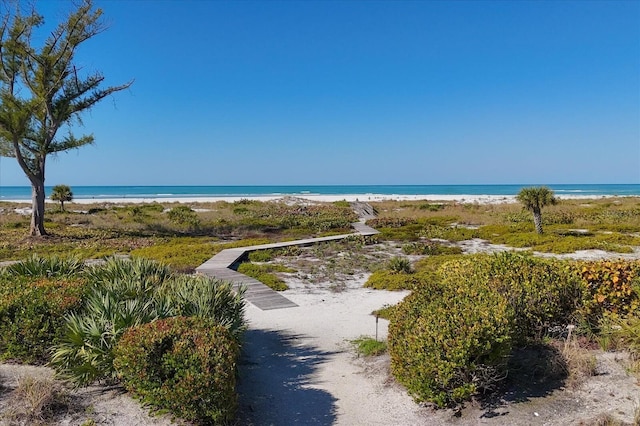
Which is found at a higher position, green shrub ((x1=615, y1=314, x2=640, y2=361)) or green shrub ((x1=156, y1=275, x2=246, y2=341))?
green shrub ((x1=156, y1=275, x2=246, y2=341))

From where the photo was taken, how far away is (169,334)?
4.62m

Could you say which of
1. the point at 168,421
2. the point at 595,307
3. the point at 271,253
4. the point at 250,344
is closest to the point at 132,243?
the point at 271,253

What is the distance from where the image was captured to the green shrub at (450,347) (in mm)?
4598

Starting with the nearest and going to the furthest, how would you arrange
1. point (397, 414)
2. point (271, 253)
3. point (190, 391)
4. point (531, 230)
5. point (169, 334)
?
1. point (190, 391)
2. point (169, 334)
3. point (397, 414)
4. point (271, 253)
5. point (531, 230)

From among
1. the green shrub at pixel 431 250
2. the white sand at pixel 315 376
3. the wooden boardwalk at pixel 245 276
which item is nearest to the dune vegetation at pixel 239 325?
the white sand at pixel 315 376

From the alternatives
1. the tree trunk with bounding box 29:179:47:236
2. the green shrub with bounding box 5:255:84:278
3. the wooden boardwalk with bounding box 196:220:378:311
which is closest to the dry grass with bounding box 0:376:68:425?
the wooden boardwalk with bounding box 196:220:378:311

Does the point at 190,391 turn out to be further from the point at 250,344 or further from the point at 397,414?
the point at 250,344

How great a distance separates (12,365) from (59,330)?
1.10 meters

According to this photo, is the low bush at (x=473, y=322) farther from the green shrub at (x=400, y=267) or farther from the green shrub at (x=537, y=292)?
the green shrub at (x=400, y=267)

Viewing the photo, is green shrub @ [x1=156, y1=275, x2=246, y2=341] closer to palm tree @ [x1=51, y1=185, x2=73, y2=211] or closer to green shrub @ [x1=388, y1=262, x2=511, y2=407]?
green shrub @ [x1=388, y1=262, x2=511, y2=407]

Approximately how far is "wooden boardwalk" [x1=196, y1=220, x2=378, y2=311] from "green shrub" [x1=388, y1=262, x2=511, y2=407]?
3.08 m

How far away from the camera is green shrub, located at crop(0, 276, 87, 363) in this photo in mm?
5699

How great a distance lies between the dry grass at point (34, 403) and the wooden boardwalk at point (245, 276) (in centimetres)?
300

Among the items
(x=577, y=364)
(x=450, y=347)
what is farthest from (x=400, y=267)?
(x=450, y=347)
